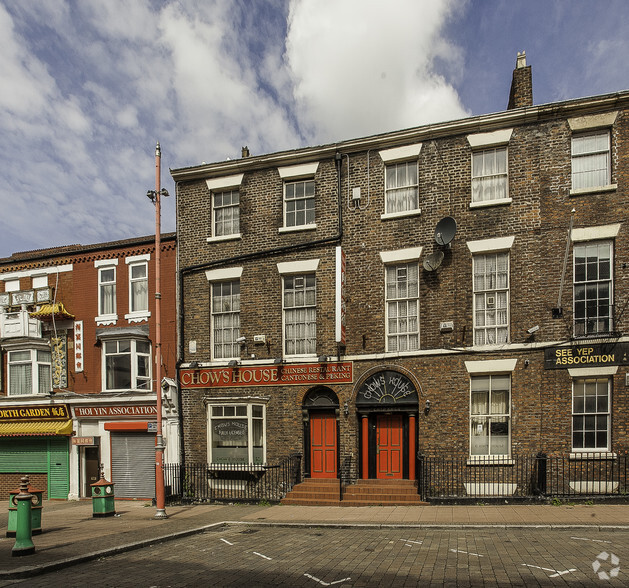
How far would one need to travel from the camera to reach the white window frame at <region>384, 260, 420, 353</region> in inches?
612

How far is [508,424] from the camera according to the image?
1437 cm

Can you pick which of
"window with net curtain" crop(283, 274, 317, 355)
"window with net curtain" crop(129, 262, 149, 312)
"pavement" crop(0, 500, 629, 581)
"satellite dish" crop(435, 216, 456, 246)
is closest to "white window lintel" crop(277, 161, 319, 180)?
"window with net curtain" crop(283, 274, 317, 355)

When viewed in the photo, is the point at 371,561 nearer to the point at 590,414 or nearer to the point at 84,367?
the point at 590,414

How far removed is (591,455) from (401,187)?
898 cm

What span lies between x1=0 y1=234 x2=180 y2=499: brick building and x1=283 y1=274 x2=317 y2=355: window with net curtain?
4373mm

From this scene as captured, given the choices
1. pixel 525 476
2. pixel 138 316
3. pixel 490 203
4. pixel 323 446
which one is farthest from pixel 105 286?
pixel 525 476

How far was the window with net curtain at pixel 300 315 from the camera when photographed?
1662 centimetres

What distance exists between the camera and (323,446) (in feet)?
52.5

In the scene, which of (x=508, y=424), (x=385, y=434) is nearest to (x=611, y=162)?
(x=508, y=424)

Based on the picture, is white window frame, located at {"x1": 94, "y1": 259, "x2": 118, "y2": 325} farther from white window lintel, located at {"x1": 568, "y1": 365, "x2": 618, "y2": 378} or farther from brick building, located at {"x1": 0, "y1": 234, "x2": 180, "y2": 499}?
white window lintel, located at {"x1": 568, "y1": 365, "x2": 618, "y2": 378}

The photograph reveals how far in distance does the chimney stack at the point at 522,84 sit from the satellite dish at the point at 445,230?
4347 mm

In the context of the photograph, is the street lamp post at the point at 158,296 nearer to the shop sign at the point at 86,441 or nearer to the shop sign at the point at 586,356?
the shop sign at the point at 86,441

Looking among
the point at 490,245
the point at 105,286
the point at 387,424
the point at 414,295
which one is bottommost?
the point at 387,424

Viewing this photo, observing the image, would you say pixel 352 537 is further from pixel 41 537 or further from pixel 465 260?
pixel 465 260
